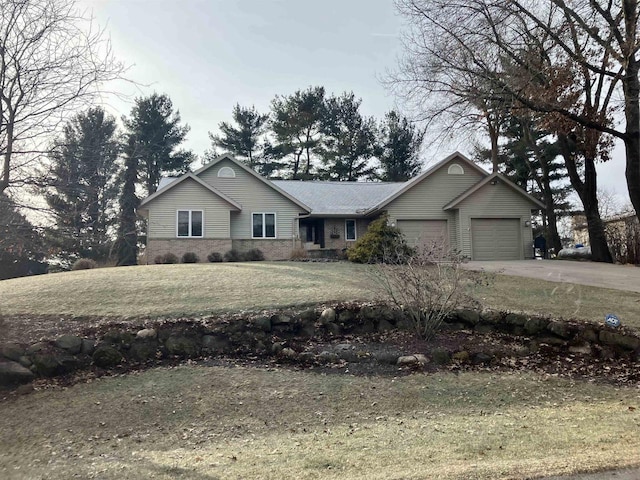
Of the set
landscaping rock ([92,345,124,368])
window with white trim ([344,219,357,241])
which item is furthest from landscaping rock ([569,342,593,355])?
window with white trim ([344,219,357,241])

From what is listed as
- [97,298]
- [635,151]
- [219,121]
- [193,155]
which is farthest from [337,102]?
[97,298]

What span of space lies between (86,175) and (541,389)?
802cm

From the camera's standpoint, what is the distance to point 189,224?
22641 mm

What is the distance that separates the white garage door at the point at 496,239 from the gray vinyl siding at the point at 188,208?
1264 centimetres

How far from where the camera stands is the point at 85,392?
6.41 meters

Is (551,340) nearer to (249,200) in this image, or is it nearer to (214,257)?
(214,257)

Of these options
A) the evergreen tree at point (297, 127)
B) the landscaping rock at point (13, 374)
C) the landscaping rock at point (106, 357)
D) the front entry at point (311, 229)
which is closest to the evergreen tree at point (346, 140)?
the evergreen tree at point (297, 127)

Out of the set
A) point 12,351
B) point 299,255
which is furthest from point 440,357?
point 299,255

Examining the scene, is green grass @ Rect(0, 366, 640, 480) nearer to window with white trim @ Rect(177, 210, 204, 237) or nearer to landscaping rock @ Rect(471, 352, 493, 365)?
landscaping rock @ Rect(471, 352, 493, 365)

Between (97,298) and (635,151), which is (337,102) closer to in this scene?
(635,151)

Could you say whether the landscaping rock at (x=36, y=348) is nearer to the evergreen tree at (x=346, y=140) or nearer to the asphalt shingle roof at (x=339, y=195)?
the asphalt shingle roof at (x=339, y=195)

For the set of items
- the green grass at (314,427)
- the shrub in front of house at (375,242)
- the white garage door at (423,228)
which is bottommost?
the green grass at (314,427)

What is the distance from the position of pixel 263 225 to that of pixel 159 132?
54.7 feet

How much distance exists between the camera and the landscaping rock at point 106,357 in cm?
734
